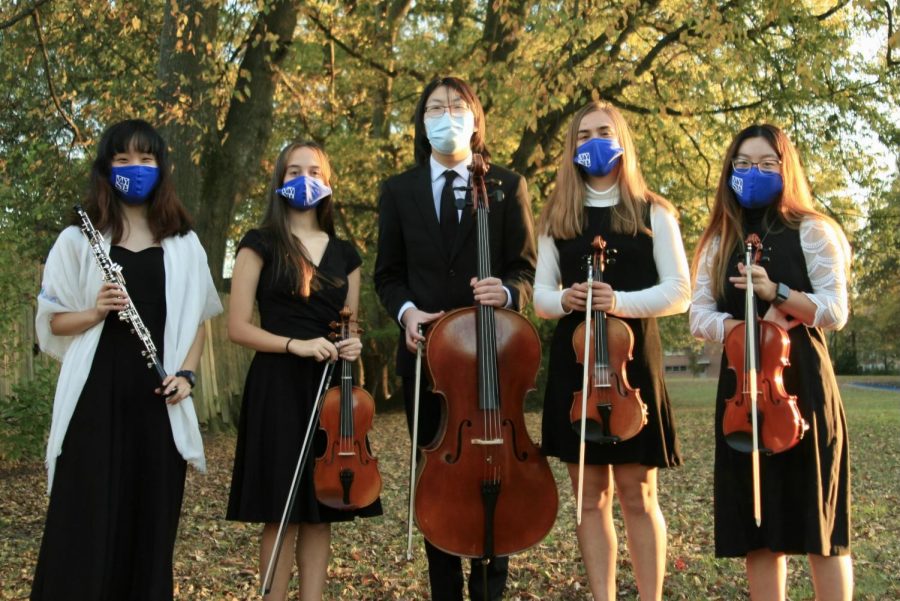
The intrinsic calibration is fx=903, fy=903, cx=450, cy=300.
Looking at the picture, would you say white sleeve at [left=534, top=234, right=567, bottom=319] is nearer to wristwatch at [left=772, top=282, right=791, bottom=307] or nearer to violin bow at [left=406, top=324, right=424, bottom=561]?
violin bow at [left=406, top=324, right=424, bottom=561]

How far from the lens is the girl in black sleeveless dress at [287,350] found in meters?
3.57

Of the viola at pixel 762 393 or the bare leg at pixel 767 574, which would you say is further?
the bare leg at pixel 767 574

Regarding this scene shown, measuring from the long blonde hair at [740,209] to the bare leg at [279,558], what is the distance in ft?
6.34

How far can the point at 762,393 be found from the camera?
10.0ft

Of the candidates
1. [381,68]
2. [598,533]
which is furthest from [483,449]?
[381,68]

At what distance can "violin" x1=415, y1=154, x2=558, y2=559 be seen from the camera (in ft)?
10.4

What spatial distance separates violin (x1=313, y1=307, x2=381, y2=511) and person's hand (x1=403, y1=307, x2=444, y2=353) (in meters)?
0.27

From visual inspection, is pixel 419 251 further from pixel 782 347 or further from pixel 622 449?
pixel 782 347

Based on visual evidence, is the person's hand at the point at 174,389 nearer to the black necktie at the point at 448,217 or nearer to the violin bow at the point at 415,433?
the violin bow at the point at 415,433

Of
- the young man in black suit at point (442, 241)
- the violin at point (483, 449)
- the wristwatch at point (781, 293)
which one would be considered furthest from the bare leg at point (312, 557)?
the wristwatch at point (781, 293)

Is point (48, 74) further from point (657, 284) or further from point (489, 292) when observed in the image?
point (657, 284)

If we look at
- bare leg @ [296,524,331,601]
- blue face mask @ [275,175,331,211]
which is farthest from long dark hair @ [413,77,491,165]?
bare leg @ [296,524,331,601]

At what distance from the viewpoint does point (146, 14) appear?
10.3m

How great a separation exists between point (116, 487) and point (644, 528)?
198 centimetres
